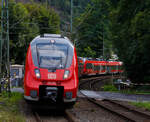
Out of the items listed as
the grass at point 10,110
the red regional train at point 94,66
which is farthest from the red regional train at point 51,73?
the red regional train at point 94,66

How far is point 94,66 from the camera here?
46.8 m

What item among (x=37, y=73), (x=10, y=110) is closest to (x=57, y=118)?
(x=37, y=73)

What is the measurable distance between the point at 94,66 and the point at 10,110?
35.9 m

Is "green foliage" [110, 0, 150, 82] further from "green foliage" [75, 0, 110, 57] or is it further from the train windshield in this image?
the train windshield

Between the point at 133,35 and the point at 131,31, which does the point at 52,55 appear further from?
the point at 133,35

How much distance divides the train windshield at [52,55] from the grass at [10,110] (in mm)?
1803

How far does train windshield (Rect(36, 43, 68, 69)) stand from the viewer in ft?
34.4

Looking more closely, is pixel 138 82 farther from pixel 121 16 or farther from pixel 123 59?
pixel 121 16

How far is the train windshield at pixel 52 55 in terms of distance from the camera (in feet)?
34.4

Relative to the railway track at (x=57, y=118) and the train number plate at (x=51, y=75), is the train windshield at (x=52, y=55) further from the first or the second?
the railway track at (x=57, y=118)

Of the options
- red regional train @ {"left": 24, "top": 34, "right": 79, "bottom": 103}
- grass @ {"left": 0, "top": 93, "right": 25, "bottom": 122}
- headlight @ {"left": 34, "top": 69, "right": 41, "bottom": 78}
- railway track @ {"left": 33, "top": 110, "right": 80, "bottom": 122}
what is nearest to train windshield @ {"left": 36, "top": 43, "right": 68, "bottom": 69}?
red regional train @ {"left": 24, "top": 34, "right": 79, "bottom": 103}

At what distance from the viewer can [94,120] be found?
973cm

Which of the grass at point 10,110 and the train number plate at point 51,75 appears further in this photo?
the train number plate at point 51,75

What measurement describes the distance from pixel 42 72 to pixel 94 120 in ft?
7.28
